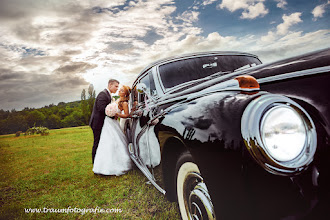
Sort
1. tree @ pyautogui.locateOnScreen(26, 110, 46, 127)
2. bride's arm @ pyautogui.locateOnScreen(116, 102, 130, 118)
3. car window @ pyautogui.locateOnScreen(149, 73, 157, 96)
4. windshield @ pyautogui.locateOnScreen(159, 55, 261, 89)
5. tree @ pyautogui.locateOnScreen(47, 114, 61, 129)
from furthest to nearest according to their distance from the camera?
1. bride's arm @ pyautogui.locateOnScreen(116, 102, 130, 118)
2. tree @ pyautogui.locateOnScreen(47, 114, 61, 129)
3. tree @ pyautogui.locateOnScreen(26, 110, 46, 127)
4. car window @ pyautogui.locateOnScreen(149, 73, 157, 96)
5. windshield @ pyautogui.locateOnScreen(159, 55, 261, 89)

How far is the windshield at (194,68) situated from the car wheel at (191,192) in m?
0.96

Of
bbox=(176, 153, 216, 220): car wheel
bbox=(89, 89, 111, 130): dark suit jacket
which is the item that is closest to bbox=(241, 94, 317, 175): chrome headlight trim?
bbox=(176, 153, 216, 220): car wheel

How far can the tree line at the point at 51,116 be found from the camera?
106 inches

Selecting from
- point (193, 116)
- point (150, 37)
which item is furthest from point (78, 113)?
point (193, 116)

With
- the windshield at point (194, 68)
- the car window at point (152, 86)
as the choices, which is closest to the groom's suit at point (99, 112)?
the car window at point (152, 86)

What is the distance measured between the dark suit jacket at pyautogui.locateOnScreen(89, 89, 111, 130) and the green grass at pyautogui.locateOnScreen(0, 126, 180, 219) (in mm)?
851

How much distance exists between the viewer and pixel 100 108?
3.26 m

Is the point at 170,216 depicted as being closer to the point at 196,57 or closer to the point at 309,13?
the point at 196,57

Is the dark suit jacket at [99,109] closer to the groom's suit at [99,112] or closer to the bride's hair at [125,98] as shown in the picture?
the groom's suit at [99,112]

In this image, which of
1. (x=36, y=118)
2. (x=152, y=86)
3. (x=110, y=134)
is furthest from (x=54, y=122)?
(x=152, y=86)

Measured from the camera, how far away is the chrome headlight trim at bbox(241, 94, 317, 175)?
0.79 m

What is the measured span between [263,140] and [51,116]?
122 inches

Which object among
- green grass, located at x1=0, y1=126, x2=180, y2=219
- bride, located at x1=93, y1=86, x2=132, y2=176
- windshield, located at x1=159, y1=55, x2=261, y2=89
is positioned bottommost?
green grass, located at x1=0, y1=126, x2=180, y2=219

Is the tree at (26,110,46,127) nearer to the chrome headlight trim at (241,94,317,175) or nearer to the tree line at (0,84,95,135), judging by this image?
the tree line at (0,84,95,135)
